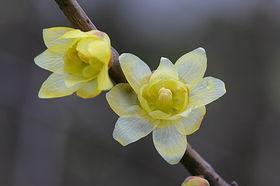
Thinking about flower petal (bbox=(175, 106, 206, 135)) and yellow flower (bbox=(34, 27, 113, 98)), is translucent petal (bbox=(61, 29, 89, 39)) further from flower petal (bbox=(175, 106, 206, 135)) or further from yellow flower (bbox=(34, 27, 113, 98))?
flower petal (bbox=(175, 106, 206, 135))

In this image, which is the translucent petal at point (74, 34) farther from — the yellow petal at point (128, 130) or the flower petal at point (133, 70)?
the yellow petal at point (128, 130)

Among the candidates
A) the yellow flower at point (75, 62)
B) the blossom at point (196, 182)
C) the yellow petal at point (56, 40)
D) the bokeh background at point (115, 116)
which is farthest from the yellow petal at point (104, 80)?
the bokeh background at point (115, 116)

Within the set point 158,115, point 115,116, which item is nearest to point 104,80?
point 158,115

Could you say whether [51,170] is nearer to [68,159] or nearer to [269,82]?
[68,159]

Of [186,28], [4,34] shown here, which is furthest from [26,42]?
[186,28]

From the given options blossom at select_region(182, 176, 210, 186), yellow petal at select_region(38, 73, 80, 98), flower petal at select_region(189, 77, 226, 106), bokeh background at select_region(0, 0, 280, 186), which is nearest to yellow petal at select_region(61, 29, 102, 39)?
yellow petal at select_region(38, 73, 80, 98)

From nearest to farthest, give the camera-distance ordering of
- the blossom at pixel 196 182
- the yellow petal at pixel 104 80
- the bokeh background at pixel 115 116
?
the yellow petal at pixel 104 80
the blossom at pixel 196 182
the bokeh background at pixel 115 116
